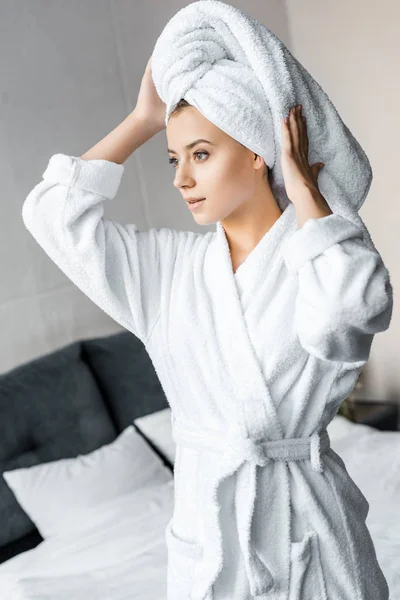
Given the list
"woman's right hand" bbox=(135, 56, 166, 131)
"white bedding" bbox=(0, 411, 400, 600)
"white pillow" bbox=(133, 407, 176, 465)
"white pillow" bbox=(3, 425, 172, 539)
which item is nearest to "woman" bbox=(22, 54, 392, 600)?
"woman's right hand" bbox=(135, 56, 166, 131)

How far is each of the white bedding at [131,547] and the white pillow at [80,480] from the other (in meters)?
0.05

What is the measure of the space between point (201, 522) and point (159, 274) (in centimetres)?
46

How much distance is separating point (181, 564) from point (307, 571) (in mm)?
224

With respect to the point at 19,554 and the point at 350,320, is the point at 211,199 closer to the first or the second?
the point at 350,320

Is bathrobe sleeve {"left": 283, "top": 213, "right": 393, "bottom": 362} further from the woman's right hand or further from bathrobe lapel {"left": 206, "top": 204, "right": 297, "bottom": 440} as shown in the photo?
the woman's right hand

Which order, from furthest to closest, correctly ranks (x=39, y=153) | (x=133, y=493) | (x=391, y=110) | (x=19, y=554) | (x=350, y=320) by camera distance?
(x=391, y=110)
(x=39, y=153)
(x=133, y=493)
(x=19, y=554)
(x=350, y=320)

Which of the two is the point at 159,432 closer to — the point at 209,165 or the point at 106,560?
the point at 106,560

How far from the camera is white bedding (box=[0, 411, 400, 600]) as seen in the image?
243cm

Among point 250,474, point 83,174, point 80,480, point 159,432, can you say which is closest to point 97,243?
point 83,174

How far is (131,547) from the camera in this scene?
107 inches

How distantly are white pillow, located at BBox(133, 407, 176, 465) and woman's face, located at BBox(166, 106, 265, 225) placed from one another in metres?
1.92

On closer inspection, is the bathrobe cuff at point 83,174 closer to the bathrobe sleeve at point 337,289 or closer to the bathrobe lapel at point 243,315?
the bathrobe lapel at point 243,315

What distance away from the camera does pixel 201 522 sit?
1507 mm

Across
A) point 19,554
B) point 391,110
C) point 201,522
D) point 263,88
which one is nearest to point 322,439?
point 201,522
